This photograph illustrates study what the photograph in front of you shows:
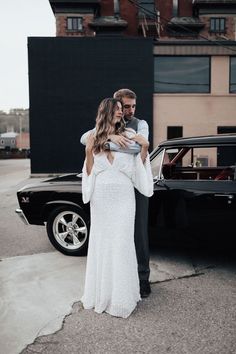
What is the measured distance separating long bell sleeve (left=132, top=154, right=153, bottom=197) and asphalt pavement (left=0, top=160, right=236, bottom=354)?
1097 mm

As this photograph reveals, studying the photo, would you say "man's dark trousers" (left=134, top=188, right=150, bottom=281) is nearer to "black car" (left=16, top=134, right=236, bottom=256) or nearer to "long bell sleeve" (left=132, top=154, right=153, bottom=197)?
"long bell sleeve" (left=132, top=154, right=153, bottom=197)

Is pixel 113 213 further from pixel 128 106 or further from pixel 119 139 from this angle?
pixel 128 106

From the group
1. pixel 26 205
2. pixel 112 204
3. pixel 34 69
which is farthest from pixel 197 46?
pixel 112 204

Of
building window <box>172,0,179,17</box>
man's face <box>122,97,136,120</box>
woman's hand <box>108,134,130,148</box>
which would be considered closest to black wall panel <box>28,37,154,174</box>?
building window <box>172,0,179,17</box>

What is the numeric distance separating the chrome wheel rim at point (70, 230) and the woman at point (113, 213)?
1584 millimetres

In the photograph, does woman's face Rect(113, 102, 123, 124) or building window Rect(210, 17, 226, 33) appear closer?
woman's face Rect(113, 102, 123, 124)

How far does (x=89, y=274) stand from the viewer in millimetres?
3234

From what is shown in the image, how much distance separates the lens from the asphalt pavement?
278cm

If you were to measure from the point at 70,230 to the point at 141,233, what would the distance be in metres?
1.59

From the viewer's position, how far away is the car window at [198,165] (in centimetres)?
429

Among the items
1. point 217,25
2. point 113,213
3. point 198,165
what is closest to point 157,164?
point 198,165

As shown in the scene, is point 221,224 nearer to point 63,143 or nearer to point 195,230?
point 195,230

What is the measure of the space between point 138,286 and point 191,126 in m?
17.1

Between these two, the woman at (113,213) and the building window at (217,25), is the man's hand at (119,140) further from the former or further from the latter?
the building window at (217,25)
